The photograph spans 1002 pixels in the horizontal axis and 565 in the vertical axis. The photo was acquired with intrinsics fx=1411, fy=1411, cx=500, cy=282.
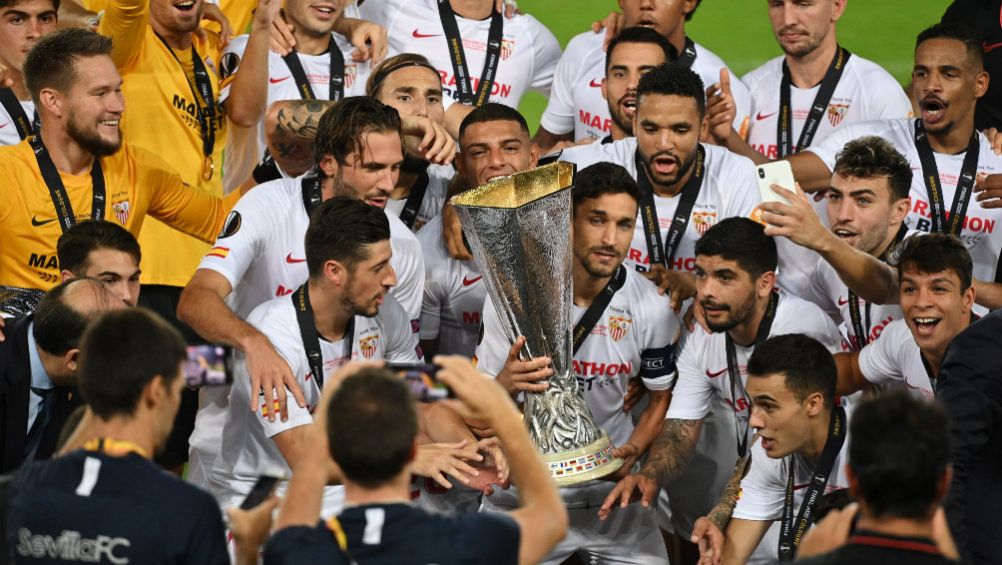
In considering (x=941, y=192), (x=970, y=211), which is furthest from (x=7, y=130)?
(x=970, y=211)

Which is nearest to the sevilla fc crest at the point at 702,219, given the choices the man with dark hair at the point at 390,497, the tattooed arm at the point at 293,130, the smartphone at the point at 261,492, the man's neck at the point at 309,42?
the tattooed arm at the point at 293,130

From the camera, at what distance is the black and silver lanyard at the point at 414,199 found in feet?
25.0

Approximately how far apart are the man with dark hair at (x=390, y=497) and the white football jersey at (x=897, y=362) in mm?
2975

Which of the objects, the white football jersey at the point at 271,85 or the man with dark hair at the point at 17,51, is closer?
the man with dark hair at the point at 17,51

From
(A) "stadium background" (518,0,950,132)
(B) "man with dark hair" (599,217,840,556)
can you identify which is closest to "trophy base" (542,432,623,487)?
(B) "man with dark hair" (599,217,840,556)

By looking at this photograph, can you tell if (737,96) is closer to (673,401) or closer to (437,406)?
(673,401)

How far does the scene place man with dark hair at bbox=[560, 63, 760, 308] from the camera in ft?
23.5

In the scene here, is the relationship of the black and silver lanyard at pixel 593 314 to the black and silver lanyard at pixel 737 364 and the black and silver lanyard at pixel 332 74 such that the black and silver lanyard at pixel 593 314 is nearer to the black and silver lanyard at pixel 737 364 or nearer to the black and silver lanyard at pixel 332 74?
the black and silver lanyard at pixel 737 364

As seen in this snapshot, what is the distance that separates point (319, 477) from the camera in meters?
3.95

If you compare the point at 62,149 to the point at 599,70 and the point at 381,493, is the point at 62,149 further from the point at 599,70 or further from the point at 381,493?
the point at 381,493

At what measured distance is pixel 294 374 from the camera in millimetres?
6086

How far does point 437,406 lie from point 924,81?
3230 mm

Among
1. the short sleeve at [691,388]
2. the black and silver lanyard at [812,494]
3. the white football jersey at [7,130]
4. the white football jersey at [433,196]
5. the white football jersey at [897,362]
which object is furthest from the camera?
the white football jersey at [433,196]

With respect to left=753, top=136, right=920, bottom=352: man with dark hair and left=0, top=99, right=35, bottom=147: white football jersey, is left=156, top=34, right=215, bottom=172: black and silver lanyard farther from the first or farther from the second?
left=753, top=136, right=920, bottom=352: man with dark hair
